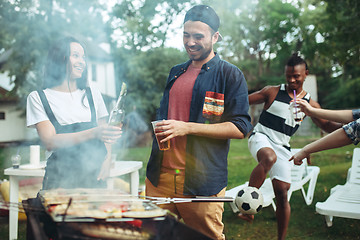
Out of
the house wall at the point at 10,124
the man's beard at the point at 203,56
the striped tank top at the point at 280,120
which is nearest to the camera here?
the man's beard at the point at 203,56

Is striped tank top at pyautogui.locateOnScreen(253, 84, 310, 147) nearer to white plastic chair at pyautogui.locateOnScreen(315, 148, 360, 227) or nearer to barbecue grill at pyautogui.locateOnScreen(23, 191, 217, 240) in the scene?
white plastic chair at pyautogui.locateOnScreen(315, 148, 360, 227)

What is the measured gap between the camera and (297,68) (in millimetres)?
4020

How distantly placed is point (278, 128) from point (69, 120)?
2722 millimetres

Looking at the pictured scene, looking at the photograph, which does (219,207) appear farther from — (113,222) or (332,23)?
(332,23)

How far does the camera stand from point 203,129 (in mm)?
2055

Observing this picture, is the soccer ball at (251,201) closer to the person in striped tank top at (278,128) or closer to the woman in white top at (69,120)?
the person in striped tank top at (278,128)

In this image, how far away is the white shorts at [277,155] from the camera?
12.9 ft

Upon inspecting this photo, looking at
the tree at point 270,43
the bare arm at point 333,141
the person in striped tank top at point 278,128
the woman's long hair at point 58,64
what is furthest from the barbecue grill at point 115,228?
the tree at point 270,43

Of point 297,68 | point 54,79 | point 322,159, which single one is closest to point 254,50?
point 322,159

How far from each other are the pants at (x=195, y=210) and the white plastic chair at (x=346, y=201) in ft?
6.50

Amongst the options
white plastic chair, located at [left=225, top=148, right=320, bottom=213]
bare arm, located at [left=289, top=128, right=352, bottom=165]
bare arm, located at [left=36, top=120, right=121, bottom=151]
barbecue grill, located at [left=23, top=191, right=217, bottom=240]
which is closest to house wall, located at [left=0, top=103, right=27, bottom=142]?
white plastic chair, located at [left=225, top=148, right=320, bottom=213]

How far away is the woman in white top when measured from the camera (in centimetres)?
220

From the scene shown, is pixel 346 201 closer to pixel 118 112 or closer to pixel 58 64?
pixel 118 112

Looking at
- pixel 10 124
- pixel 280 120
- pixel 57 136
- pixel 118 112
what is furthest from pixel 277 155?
pixel 10 124
